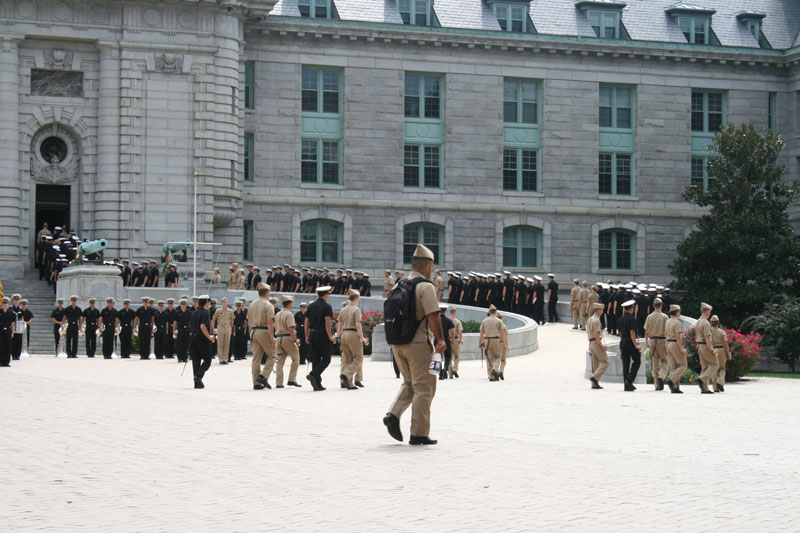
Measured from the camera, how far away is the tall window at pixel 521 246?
51781 mm

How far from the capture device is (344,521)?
845 centimetres

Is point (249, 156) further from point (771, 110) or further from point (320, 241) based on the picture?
point (771, 110)

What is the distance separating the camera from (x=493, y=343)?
79.9 ft

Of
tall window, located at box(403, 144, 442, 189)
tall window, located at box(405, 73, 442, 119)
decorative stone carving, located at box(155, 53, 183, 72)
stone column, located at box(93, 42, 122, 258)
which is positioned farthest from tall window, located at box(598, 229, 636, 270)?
stone column, located at box(93, 42, 122, 258)

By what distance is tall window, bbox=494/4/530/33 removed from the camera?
171ft

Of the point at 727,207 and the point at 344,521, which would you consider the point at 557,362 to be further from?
the point at 344,521

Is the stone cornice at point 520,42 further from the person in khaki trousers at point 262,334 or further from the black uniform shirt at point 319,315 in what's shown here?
the black uniform shirt at point 319,315

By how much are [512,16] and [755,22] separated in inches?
470

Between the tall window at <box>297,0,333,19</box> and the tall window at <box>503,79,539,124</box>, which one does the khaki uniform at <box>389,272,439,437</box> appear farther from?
the tall window at <box>503,79,539,124</box>

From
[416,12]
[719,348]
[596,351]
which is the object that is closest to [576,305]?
[416,12]

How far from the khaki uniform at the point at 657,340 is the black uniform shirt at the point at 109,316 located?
15.7 metres

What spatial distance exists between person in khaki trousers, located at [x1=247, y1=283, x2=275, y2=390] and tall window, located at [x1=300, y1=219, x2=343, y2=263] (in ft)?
93.5

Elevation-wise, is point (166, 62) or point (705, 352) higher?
point (166, 62)

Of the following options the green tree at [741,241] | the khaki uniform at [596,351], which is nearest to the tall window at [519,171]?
the green tree at [741,241]
